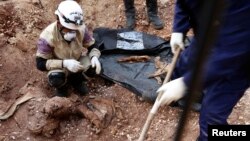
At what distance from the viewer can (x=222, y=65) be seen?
197 cm

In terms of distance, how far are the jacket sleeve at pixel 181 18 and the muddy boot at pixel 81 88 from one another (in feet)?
3.82

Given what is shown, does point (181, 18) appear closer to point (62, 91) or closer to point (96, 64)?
point (96, 64)

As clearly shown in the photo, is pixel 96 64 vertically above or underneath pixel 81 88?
above

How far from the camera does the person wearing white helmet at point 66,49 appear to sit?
111 inches

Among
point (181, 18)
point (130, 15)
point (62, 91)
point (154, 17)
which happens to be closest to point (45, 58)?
point (62, 91)

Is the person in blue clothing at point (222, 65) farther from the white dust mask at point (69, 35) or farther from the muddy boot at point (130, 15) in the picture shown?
the muddy boot at point (130, 15)

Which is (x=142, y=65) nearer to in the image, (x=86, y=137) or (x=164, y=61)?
(x=164, y=61)

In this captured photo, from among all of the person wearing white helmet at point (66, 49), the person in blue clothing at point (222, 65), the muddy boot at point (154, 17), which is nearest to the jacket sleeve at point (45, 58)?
the person wearing white helmet at point (66, 49)

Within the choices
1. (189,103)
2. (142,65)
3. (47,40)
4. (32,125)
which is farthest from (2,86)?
(189,103)

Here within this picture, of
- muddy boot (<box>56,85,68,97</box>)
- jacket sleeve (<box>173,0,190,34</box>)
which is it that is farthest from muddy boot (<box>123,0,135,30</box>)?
jacket sleeve (<box>173,0,190,34</box>)

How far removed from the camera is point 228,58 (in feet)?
6.36

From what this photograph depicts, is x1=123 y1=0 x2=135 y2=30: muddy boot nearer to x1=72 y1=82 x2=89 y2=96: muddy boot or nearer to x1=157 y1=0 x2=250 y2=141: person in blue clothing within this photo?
x1=72 y1=82 x2=89 y2=96: muddy boot

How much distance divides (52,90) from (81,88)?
29 cm

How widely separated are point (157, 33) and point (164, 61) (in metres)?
0.47
